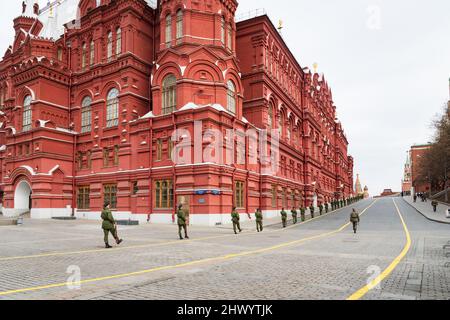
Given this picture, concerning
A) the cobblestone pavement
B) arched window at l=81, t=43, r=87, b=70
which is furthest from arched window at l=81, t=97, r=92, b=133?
the cobblestone pavement

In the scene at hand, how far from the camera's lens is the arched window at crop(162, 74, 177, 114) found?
31281 millimetres

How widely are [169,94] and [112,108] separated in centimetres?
740

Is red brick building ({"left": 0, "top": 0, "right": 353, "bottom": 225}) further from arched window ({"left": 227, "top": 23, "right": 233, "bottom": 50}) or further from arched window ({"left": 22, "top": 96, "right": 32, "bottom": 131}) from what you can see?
arched window ({"left": 227, "top": 23, "right": 233, "bottom": 50})

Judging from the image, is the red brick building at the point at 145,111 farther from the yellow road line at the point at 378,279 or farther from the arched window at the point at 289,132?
the yellow road line at the point at 378,279

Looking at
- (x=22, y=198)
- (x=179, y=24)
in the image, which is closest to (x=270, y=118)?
(x=179, y=24)

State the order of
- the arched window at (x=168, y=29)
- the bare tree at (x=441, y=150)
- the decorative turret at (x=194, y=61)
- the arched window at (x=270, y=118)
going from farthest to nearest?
the bare tree at (x=441, y=150)
the arched window at (x=270, y=118)
the arched window at (x=168, y=29)
the decorative turret at (x=194, y=61)

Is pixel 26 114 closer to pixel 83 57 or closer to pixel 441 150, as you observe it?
pixel 83 57

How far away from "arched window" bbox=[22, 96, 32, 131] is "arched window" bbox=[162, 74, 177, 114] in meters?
16.1

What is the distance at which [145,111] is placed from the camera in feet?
116

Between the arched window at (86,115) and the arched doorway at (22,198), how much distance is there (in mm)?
8073

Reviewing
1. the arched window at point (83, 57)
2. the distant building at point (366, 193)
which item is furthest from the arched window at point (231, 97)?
the distant building at point (366, 193)

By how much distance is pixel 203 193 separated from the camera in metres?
28.0

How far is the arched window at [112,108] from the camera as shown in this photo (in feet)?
116
